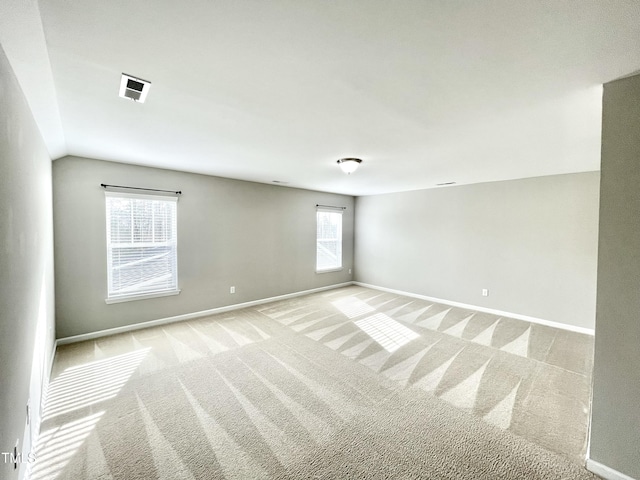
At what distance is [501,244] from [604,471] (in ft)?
12.2

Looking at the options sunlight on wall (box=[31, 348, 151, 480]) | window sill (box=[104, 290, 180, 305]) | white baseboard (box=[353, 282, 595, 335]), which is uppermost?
window sill (box=[104, 290, 180, 305])

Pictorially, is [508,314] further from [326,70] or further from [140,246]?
[140,246]

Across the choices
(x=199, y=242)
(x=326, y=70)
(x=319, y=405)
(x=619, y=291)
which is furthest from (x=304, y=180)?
(x=619, y=291)

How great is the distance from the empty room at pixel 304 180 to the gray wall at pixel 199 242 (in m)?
0.03

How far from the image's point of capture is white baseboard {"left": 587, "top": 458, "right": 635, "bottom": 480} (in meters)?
1.61

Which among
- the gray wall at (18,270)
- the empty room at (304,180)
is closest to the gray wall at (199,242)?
the empty room at (304,180)

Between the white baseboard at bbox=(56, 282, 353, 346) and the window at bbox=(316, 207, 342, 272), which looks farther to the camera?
the window at bbox=(316, 207, 342, 272)

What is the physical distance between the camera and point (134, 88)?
5.74ft

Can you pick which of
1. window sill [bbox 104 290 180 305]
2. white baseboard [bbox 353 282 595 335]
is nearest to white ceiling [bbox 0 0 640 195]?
window sill [bbox 104 290 180 305]

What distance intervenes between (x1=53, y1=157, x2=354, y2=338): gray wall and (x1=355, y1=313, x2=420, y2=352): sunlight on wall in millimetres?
2144

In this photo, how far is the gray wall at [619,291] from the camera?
1583mm

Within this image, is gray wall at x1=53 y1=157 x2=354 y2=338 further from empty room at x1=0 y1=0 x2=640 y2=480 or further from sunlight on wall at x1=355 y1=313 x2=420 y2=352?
sunlight on wall at x1=355 y1=313 x2=420 y2=352

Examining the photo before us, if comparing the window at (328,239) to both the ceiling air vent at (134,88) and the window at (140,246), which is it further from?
the ceiling air vent at (134,88)

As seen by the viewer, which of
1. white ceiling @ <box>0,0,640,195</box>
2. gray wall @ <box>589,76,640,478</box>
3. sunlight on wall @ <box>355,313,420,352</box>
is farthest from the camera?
sunlight on wall @ <box>355,313,420,352</box>
